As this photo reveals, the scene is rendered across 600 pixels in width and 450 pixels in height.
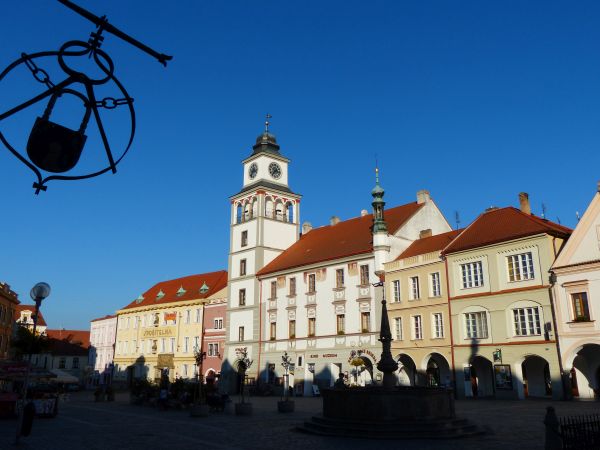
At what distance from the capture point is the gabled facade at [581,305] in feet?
95.2

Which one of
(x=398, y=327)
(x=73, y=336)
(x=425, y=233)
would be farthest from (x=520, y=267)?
(x=73, y=336)

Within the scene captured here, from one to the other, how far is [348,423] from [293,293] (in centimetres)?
3069

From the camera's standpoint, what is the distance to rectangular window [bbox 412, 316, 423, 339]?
125ft

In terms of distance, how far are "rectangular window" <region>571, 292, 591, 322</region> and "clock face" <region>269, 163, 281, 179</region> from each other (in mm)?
34117

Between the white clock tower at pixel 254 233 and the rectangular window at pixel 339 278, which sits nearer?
the rectangular window at pixel 339 278

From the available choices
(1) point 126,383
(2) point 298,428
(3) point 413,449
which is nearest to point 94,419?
(2) point 298,428

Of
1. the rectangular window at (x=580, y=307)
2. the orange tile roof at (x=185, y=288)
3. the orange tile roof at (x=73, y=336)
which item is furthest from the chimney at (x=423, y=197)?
the orange tile roof at (x=73, y=336)

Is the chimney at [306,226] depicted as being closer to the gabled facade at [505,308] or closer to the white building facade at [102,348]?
the gabled facade at [505,308]

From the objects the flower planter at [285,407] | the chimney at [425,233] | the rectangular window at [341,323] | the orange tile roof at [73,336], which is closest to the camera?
the flower planter at [285,407]

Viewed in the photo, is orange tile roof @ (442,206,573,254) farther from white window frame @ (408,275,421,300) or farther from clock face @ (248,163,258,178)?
clock face @ (248,163,258,178)

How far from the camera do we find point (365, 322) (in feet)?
137

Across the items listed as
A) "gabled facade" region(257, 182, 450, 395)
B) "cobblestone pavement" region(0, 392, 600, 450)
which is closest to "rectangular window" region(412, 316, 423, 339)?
"gabled facade" region(257, 182, 450, 395)

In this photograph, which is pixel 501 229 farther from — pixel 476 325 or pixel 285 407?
pixel 285 407

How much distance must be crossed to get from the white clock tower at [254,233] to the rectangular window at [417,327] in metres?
17.4
